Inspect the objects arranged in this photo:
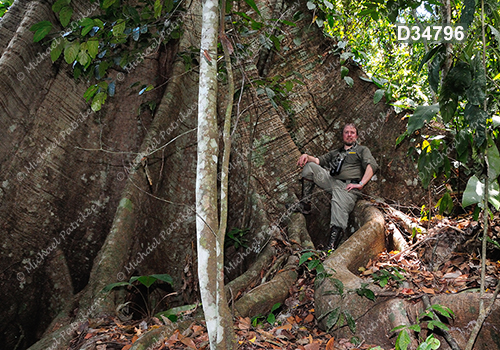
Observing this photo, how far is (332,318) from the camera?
8.60 feet

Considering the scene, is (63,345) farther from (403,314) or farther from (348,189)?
(348,189)

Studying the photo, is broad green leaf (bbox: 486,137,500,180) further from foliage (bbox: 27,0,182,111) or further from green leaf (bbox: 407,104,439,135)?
foliage (bbox: 27,0,182,111)

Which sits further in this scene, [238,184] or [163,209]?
[238,184]

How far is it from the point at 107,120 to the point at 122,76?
0.65 metres

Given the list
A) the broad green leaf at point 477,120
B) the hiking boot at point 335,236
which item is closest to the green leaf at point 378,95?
the hiking boot at point 335,236

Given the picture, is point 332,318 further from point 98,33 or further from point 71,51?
point 98,33

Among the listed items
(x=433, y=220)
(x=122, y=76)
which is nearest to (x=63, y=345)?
(x=122, y=76)

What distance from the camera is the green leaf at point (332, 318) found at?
259 centimetres

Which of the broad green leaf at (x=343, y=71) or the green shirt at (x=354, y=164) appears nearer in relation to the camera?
the green shirt at (x=354, y=164)

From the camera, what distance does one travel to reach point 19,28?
3.63m

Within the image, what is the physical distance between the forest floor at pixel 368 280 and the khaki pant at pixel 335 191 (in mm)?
492

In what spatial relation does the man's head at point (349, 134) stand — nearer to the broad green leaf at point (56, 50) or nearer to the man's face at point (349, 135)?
the man's face at point (349, 135)

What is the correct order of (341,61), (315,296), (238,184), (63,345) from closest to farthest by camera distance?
(63,345)
(315,296)
(238,184)
(341,61)

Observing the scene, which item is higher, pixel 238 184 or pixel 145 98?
pixel 145 98
